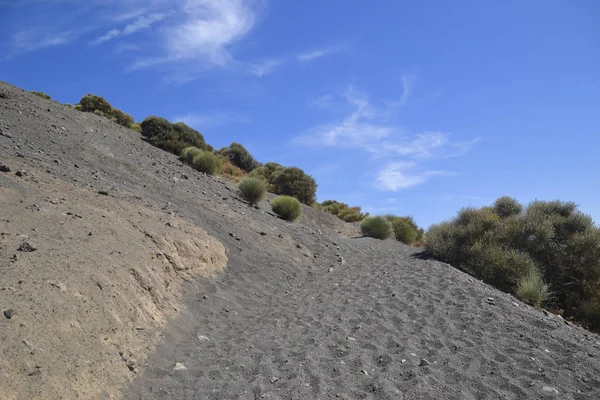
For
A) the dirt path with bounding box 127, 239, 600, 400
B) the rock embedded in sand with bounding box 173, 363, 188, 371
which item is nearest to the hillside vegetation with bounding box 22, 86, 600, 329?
the dirt path with bounding box 127, 239, 600, 400

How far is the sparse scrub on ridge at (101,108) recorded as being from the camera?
25.5m

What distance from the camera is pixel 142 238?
7.57 metres

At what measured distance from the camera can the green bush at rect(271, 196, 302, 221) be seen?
630 inches

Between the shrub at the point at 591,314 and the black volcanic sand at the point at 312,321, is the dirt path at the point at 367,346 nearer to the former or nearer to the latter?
the black volcanic sand at the point at 312,321

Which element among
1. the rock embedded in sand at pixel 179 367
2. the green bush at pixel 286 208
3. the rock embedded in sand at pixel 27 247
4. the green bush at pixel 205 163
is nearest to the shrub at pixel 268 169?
the green bush at pixel 205 163

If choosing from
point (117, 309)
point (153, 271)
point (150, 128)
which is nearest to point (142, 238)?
point (153, 271)

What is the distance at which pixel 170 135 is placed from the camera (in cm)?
2081

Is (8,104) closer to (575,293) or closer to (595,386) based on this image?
(595,386)

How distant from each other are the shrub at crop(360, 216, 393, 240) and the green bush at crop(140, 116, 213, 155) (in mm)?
9324

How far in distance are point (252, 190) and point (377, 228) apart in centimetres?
587

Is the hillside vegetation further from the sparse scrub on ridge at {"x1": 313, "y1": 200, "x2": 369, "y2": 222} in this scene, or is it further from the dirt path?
the sparse scrub on ridge at {"x1": 313, "y1": 200, "x2": 369, "y2": 222}

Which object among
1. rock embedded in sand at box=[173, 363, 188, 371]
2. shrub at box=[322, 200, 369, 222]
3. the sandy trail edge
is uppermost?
shrub at box=[322, 200, 369, 222]

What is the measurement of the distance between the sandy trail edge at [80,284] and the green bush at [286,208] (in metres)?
7.15

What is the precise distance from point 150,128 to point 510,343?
19.1 meters
